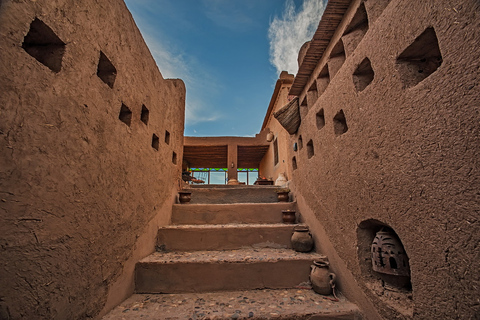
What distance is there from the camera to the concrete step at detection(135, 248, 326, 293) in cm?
185

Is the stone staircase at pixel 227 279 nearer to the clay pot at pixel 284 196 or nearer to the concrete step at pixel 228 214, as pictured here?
the concrete step at pixel 228 214

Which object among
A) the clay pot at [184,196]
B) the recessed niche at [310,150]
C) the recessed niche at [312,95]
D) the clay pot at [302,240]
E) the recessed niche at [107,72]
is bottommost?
the clay pot at [302,240]

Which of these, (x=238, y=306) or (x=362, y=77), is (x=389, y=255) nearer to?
(x=238, y=306)

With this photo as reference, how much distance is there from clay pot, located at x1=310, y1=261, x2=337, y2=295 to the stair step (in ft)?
0.19

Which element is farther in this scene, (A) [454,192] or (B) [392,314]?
(B) [392,314]

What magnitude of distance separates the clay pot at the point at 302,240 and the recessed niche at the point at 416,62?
1639mm

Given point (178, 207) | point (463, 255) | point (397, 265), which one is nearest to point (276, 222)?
point (178, 207)

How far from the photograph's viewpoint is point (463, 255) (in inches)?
32.4

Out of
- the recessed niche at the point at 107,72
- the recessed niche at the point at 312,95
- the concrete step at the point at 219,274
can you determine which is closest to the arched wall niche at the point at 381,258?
the concrete step at the point at 219,274

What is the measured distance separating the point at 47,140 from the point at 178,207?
2.03 metres

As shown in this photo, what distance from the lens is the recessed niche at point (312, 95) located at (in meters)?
2.52

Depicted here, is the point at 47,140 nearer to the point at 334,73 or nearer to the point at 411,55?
the point at 411,55

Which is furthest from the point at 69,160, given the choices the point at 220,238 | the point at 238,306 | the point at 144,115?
the point at 220,238

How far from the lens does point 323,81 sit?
2.30 meters
